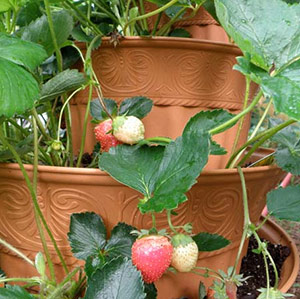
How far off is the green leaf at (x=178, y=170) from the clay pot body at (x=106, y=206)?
11cm

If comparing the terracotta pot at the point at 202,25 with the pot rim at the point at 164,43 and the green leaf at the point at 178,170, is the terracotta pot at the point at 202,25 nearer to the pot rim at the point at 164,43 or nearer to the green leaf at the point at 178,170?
the pot rim at the point at 164,43

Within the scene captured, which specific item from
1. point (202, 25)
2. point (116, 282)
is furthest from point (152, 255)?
point (202, 25)

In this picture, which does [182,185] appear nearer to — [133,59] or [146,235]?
[146,235]

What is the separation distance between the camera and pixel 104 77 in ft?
2.34

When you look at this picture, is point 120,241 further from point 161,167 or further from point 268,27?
point 268,27

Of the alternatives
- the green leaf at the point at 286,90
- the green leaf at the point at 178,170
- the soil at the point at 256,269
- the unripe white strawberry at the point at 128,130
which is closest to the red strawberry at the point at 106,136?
the unripe white strawberry at the point at 128,130

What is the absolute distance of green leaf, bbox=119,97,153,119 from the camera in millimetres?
594

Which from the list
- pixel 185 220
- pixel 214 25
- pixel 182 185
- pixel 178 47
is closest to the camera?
pixel 182 185

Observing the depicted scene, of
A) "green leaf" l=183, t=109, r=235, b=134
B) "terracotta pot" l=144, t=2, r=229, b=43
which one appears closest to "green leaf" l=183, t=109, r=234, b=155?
"green leaf" l=183, t=109, r=235, b=134

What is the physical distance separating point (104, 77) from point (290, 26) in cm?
37

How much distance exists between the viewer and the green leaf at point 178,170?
0.38m

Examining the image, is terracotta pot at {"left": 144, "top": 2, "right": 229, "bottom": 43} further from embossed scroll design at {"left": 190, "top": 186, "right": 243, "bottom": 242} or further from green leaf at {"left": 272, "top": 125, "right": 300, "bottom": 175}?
embossed scroll design at {"left": 190, "top": 186, "right": 243, "bottom": 242}

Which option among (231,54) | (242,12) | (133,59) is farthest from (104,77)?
(242,12)

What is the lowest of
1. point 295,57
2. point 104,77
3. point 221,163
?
point 221,163
